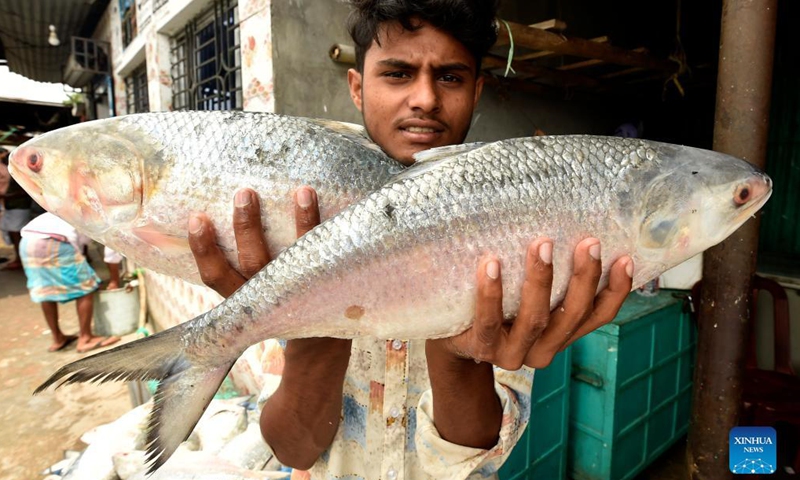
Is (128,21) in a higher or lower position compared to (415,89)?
higher

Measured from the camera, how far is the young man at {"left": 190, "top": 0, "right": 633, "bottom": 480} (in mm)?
1258

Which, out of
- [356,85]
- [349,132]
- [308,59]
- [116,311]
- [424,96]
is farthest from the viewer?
[116,311]

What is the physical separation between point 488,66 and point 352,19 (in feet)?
8.42

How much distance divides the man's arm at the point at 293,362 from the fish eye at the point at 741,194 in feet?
3.86

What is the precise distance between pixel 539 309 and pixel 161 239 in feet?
3.67

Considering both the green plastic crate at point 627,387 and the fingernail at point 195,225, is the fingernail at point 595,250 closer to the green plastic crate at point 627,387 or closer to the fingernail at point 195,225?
the fingernail at point 195,225

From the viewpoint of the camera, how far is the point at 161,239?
137 cm

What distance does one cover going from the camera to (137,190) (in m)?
1.32

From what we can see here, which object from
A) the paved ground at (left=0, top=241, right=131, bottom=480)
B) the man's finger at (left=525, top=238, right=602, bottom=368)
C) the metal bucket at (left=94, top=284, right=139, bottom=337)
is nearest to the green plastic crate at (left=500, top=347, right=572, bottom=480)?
the man's finger at (left=525, top=238, right=602, bottom=368)

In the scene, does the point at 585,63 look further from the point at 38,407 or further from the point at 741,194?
the point at 38,407

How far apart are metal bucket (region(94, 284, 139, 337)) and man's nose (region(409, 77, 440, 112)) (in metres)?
7.31

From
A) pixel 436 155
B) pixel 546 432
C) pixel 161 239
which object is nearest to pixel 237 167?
pixel 161 239

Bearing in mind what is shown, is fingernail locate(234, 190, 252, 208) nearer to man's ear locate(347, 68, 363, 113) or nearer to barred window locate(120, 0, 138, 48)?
man's ear locate(347, 68, 363, 113)

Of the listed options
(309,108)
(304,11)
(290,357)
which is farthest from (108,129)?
(304,11)
